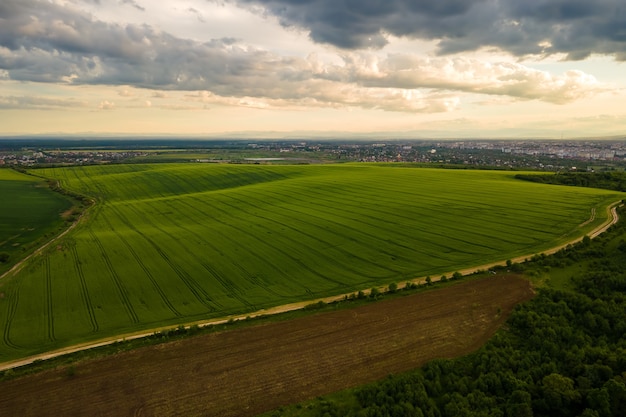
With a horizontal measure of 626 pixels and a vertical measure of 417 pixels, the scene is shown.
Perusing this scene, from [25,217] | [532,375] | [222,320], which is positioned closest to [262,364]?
[222,320]

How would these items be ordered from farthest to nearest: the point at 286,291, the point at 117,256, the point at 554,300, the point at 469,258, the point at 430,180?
the point at 430,180, the point at 117,256, the point at 469,258, the point at 286,291, the point at 554,300

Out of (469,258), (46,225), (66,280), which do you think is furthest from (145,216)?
(469,258)

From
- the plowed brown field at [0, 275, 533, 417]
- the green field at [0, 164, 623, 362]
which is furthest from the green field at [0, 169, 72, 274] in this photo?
the plowed brown field at [0, 275, 533, 417]

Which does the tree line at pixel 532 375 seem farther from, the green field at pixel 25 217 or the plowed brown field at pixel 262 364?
the green field at pixel 25 217

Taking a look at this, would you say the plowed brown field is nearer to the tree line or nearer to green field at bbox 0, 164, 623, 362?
the tree line

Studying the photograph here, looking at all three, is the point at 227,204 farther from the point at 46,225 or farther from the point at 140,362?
the point at 140,362

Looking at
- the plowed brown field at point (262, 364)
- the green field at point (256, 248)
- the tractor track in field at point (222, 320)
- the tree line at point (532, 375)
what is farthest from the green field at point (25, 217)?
the tree line at point (532, 375)
